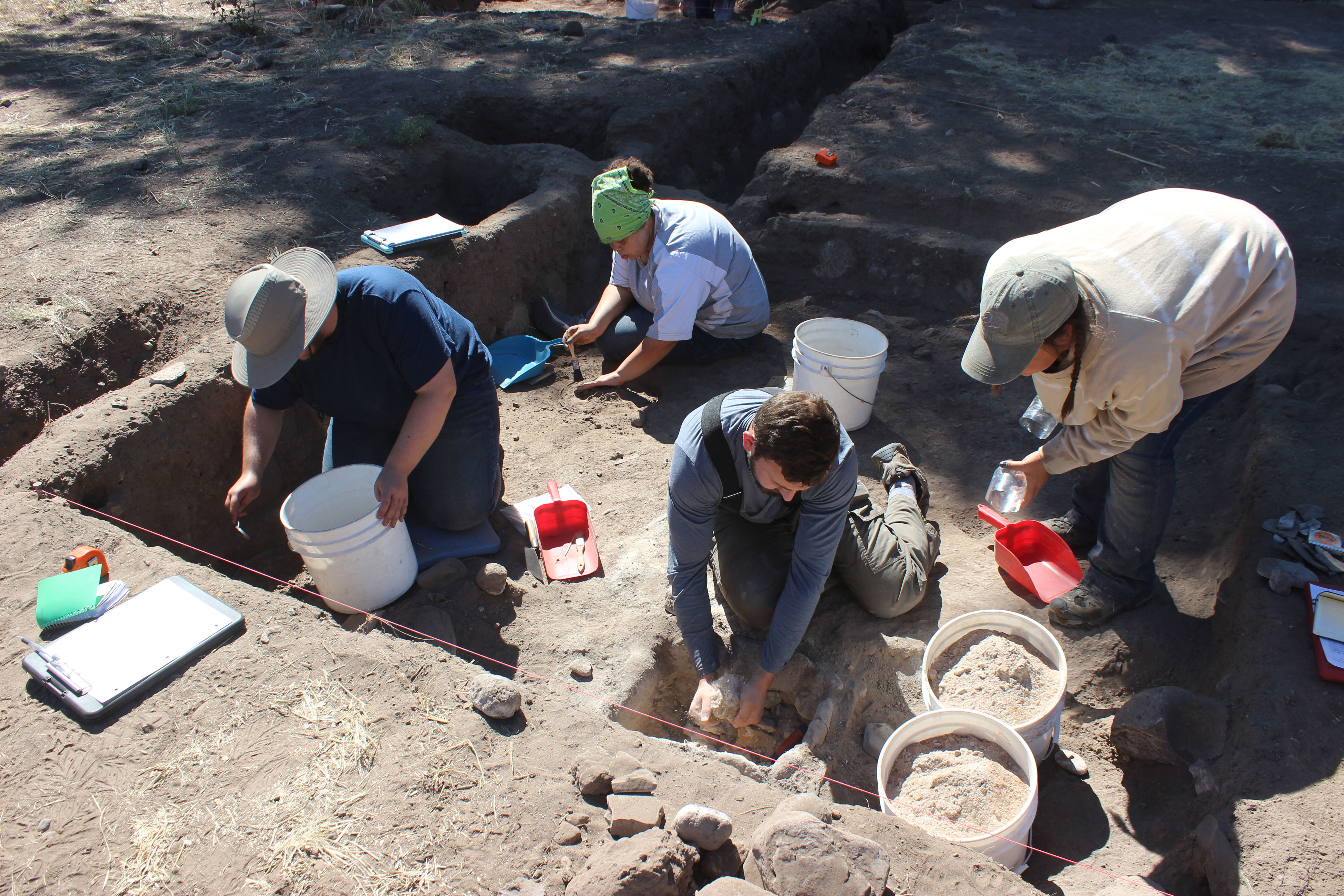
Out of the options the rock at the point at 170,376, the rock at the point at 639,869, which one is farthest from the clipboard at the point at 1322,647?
the rock at the point at 170,376

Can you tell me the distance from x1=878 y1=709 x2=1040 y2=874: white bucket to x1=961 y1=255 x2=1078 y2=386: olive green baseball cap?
0.99 meters

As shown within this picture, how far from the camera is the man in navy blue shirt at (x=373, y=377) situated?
8.48ft

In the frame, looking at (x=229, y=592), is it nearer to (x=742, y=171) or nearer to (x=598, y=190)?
(x=598, y=190)

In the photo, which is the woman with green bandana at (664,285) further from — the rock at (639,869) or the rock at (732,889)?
the rock at (732,889)

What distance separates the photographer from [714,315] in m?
4.23

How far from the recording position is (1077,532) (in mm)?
3131

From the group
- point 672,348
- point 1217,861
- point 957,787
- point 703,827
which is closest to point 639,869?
point 703,827

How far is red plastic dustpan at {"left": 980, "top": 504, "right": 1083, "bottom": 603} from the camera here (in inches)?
115

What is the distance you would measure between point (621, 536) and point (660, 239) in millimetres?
1546

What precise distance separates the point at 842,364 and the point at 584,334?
1488mm

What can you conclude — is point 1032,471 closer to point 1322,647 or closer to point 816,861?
point 1322,647

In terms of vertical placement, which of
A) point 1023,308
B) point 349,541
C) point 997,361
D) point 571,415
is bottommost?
point 571,415

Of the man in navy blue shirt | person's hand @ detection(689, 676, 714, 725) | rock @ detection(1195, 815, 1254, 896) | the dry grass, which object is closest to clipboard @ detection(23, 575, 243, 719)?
the man in navy blue shirt

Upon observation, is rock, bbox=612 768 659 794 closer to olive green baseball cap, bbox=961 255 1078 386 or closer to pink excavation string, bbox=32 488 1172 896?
pink excavation string, bbox=32 488 1172 896
